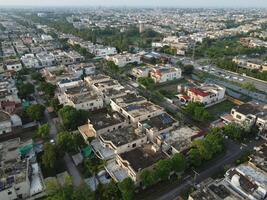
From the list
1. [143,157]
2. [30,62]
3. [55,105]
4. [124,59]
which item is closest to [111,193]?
[143,157]

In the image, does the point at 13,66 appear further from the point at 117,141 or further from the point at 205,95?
the point at 205,95

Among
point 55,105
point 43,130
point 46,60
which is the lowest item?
point 55,105

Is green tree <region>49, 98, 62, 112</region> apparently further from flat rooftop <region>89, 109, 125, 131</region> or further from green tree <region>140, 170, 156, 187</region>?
green tree <region>140, 170, 156, 187</region>

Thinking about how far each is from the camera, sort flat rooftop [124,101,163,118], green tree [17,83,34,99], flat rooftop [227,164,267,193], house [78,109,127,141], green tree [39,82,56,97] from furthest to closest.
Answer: green tree [39,82,56,97]
green tree [17,83,34,99]
flat rooftop [124,101,163,118]
house [78,109,127,141]
flat rooftop [227,164,267,193]

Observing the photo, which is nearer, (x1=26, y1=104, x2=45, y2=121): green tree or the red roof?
(x1=26, y1=104, x2=45, y2=121): green tree

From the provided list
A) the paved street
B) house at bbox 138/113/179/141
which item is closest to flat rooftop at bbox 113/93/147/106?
house at bbox 138/113/179/141

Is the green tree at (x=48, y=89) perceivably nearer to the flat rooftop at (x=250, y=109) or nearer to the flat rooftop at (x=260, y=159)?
the flat rooftop at (x=250, y=109)

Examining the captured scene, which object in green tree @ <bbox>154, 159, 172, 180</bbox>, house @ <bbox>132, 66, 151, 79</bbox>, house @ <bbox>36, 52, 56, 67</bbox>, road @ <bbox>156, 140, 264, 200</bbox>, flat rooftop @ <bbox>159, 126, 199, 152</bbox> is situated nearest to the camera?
green tree @ <bbox>154, 159, 172, 180</bbox>
